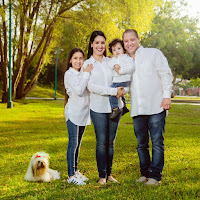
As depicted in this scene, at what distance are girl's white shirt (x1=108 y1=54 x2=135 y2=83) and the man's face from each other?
0.56 feet

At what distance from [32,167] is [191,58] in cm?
3583

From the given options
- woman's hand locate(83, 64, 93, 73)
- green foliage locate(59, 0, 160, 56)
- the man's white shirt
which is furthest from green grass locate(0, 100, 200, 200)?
green foliage locate(59, 0, 160, 56)

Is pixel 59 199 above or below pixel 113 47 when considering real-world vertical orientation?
below

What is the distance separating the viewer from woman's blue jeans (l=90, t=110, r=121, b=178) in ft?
13.9

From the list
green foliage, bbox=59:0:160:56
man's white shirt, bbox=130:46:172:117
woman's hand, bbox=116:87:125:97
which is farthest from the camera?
green foliage, bbox=59:0:160:56

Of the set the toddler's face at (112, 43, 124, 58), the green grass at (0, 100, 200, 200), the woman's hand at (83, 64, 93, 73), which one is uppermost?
the toddler's face at (112, 43, 124, 58)

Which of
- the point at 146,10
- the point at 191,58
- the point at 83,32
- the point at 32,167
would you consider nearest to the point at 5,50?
the point at 83,32

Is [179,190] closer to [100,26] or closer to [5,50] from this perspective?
[100,26]

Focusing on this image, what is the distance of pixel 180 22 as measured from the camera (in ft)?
131

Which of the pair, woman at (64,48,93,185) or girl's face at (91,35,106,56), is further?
woman at (64,48,93,185)

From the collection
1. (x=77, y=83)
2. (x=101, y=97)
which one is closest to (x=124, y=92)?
(x=101, y=97)

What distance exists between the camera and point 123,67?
407 centimetres

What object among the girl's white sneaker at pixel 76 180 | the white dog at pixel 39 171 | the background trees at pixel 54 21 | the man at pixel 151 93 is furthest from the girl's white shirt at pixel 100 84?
the background trees at pixel 54 21

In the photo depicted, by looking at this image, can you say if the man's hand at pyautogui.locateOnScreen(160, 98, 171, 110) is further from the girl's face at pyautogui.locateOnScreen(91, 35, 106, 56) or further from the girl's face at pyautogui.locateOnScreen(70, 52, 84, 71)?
the girl's face at pyautogui.locateOnScreen(70, 52, 84, 71)
